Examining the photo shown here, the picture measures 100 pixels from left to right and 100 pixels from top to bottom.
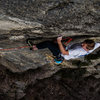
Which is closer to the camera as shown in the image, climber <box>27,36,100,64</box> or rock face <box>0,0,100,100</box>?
rock face <box>0,0,100,100</box>

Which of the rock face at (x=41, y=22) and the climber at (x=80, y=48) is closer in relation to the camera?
the rock face at (x=41, y=22)

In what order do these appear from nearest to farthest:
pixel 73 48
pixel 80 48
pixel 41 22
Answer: pixel 41 22 < pixel 80 48 < pixel 73 48

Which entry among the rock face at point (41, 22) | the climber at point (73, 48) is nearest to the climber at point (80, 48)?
the climber at point (73, 48)

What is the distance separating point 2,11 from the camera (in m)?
2.63

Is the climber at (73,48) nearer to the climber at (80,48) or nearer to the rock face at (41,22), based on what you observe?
the climber at (80,48)

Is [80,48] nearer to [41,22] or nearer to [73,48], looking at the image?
[73,48]

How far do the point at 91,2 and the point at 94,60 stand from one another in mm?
4185

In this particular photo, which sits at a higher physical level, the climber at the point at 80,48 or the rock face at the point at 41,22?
the rock face at the point at 41,22

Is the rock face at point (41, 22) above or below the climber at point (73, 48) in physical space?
above

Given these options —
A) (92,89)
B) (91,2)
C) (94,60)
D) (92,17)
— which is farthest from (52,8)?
(92,89)

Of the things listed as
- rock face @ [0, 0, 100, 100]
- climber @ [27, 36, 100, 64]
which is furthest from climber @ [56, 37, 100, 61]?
rock face @ [0, 0, 100, 100]

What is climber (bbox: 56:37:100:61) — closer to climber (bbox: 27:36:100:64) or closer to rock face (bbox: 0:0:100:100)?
climber (bbox: 27:36:100:64)

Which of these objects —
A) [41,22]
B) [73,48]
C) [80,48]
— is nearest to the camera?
[41,22]

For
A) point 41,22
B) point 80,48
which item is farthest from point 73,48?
point 41,22
